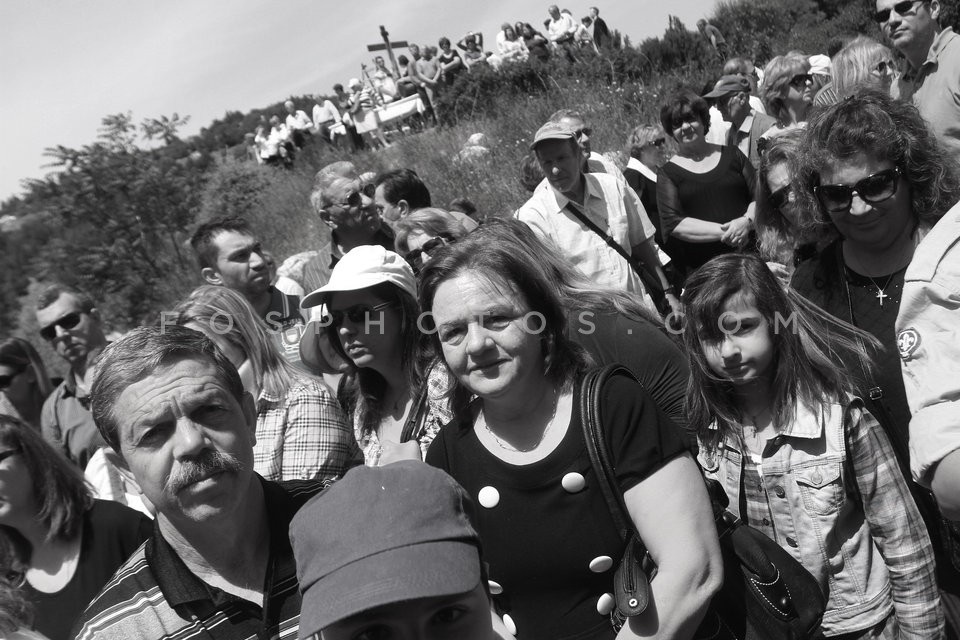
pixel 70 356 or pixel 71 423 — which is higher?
pixel 70 356

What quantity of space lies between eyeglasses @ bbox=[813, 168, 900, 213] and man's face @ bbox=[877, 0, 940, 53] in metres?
2.16

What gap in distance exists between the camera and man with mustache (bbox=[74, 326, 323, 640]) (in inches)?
72.2

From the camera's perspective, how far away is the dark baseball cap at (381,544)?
4.01ft

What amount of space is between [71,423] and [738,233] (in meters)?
4.23

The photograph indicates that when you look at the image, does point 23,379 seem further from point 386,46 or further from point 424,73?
point 386,46

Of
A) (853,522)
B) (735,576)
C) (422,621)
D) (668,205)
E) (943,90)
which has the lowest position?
(853,522)

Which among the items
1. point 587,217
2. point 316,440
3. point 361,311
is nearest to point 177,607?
point 316,440

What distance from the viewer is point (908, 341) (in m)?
1.47

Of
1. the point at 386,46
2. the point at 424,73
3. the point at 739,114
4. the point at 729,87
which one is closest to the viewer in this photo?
the point at 729,87

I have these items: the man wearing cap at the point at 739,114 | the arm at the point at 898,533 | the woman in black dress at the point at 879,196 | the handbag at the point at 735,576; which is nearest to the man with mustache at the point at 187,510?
the handbag at the point at 735,576

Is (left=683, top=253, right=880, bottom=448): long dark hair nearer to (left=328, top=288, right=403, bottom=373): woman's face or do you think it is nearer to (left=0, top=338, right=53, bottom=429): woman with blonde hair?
(left=328, top=288, right=403, bottom=373): woman's face

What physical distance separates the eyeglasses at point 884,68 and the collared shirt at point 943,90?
33 cm

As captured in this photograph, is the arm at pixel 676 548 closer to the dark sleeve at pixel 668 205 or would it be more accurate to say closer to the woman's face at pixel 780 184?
the woman's face at pixel 780 184

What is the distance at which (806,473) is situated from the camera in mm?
2338
